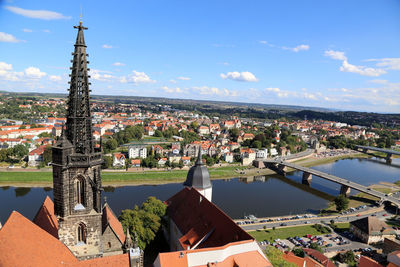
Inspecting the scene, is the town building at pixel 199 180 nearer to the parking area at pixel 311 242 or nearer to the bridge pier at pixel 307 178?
the parking area at pixel 311 242

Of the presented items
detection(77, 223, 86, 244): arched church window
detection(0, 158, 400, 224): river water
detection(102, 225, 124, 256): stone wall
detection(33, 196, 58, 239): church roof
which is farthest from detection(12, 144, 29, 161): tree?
detection(77, 223, 86, 244): arched church window

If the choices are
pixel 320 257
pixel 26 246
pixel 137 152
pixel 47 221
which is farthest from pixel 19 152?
pixel 320 257

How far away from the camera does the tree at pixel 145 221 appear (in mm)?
20031

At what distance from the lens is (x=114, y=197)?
41.2 meters

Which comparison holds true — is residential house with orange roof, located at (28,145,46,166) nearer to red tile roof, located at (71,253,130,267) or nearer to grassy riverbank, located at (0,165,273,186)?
grassy riverbank, located at (0,165,273,186)

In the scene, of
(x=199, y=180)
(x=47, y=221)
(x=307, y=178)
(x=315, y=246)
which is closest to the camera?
(x=47, y=221)

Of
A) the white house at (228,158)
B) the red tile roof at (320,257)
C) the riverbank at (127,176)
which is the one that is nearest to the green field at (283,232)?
the red tile roof at (320,257)

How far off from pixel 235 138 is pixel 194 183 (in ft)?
253

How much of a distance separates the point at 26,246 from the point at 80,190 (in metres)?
2.72

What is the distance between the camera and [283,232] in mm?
29297

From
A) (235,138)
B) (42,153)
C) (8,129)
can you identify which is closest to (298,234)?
(42,153)

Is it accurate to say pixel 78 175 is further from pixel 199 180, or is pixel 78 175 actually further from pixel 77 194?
pixel 199 180

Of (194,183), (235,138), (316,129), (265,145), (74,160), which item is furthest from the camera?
(316,129)

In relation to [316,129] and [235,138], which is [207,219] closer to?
[235,138]
